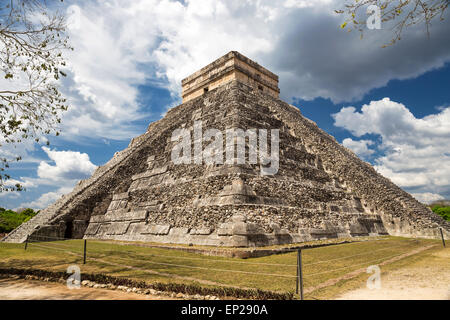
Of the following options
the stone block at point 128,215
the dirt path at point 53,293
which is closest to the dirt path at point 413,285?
the dirt path at point 53,293

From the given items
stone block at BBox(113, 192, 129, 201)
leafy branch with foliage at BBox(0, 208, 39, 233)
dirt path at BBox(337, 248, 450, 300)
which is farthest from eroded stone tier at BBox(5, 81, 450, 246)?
leafy branch with foliage at BBox(0, 208, 39, 233)

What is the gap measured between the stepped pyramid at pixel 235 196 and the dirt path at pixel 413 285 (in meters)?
3.84

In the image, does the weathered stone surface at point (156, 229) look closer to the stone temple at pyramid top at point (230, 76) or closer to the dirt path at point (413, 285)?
the dirt path at point (413, 285)

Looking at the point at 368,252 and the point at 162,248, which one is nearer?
the point at 368,252

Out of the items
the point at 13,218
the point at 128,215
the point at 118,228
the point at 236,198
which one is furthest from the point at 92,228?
the point at 13,218

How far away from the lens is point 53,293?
4832 mm

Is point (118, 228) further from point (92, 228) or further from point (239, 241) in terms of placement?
point (239, 241)

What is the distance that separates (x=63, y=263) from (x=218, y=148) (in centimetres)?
668

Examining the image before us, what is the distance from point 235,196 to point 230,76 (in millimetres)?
10364

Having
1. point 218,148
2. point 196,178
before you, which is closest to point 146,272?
point 196,178

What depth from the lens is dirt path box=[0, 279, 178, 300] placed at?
4.49 m
